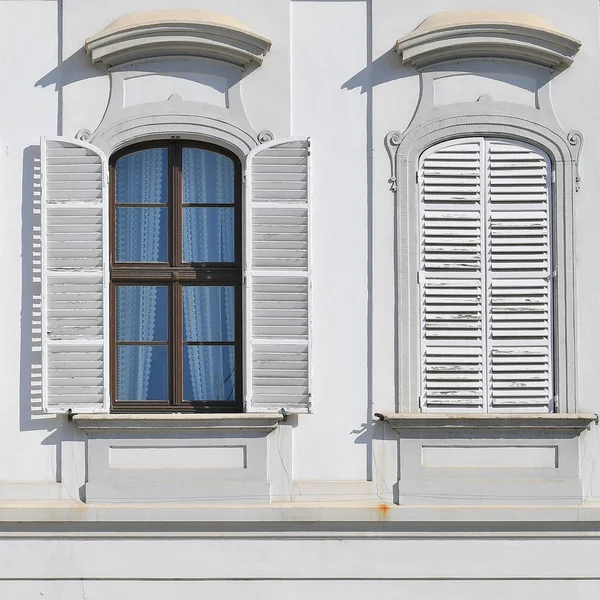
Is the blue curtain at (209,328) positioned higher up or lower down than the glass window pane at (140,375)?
higher up

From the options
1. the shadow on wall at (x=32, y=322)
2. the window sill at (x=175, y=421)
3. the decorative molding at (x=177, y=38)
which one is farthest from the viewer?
the shadow on wall at (x=32, y=322)

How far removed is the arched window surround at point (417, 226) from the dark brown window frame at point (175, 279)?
45.6 inches

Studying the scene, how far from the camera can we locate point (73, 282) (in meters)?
8.74

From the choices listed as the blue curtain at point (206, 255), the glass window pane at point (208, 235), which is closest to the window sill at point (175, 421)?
the blue curtain at point (206, 255)

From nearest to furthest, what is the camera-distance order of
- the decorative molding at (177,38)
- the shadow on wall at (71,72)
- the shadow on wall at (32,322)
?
the decorative molding at (177,38), the shadow on wall at (32,322), the shadow on wall at (71,72)

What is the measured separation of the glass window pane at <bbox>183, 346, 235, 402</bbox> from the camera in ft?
29.8

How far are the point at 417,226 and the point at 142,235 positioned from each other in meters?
1.98

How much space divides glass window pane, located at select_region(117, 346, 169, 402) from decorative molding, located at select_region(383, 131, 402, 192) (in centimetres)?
206

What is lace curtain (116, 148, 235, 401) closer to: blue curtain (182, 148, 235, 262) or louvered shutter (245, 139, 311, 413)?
blue curtain (182, 148, 235, 262)

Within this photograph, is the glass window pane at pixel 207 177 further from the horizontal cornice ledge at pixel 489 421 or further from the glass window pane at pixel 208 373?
the horizontal cornice ledge at pixel 489 421

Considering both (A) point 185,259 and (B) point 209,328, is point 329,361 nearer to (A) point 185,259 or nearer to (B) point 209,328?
(B) point 209,328

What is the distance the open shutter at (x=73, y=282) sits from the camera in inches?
343

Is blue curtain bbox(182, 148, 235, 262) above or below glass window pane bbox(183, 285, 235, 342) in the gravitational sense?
above

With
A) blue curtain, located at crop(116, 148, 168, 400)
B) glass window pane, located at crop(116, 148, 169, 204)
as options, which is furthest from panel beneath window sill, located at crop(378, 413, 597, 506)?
glass window pane, located at crop(116, 148, 169, 204)
